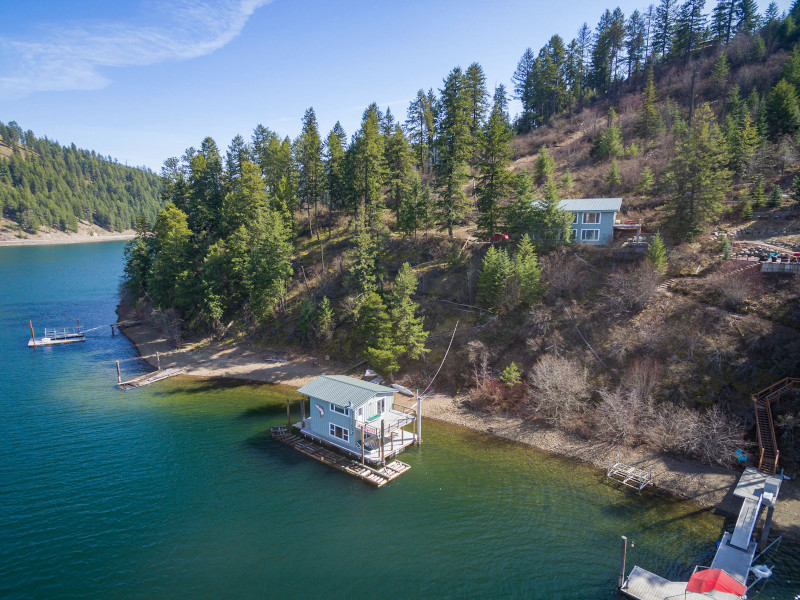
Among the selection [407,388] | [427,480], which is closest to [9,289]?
[407,388]

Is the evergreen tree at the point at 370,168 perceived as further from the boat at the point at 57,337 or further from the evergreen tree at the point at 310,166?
the boat at the point at 57,337

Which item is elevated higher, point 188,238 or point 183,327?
point 188,238

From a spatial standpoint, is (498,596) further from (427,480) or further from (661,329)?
(661,329)

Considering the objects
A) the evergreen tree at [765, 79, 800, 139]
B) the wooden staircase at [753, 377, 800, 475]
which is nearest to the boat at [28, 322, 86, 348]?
the wooden staircase at [753, 377, 800, 475]

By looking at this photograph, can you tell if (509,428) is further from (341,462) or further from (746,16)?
(746,16)

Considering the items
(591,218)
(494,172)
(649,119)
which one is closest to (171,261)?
(494,172)

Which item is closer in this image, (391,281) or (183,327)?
(391,281)

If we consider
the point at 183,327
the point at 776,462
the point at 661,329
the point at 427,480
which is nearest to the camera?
the point at 776,462
